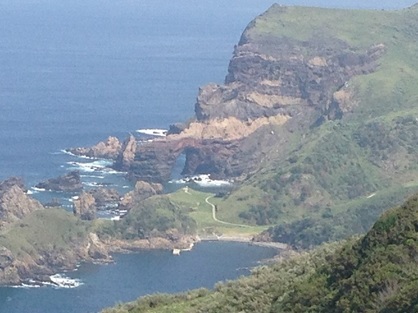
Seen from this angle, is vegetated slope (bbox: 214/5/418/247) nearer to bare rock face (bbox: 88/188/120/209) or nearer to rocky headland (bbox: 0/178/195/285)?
bare rock face (bbox: 88/188/120/209)

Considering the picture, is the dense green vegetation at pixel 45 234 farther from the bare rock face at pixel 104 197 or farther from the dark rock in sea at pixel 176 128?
the dark rock in sea at pixel 176 128

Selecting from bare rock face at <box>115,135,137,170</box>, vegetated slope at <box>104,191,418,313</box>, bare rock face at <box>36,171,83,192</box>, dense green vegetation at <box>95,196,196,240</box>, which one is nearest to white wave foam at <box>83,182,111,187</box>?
bare rock face at <box>36,171,83,192</box>

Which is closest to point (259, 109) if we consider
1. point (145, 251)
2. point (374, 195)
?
point (374, 195)

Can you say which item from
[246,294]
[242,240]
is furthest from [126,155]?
[246,294]

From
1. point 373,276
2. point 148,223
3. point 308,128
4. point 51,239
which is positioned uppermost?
point 373,276

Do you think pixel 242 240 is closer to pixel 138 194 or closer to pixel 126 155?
pixel 138 194

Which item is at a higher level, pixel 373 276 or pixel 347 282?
pixel 373 276
